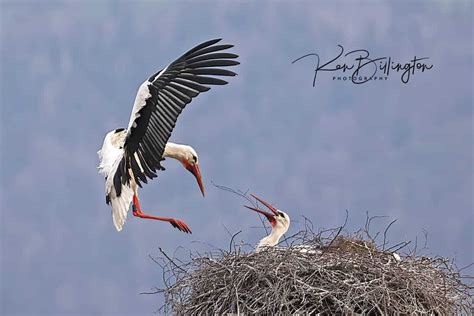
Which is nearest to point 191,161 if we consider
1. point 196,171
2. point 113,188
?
point 196,171

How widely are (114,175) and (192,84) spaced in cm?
76

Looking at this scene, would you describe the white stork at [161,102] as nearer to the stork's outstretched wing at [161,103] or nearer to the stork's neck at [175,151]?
the stork's outstretched wing at [161,103]

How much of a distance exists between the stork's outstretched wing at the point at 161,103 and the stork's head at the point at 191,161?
2.77ft

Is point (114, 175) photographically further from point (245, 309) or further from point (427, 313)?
point (427, 313)

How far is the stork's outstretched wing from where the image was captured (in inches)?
275

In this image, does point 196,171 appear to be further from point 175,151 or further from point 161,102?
point 161,102

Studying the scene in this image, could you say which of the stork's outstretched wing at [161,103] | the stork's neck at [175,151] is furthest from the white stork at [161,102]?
the stork's neck at [175,151]

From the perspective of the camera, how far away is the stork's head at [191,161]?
793cm

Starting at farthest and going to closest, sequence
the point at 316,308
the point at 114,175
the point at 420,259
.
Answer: the point at 114,175
the point at 420,259
the point at 316,308

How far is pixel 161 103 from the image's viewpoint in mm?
7035

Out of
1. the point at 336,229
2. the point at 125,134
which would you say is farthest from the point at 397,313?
the point at 125,134

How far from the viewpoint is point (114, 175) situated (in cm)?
722

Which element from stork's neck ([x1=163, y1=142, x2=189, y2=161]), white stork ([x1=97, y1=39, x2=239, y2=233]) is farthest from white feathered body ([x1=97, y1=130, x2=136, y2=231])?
stork's neck ([x1=163, y1=142, x2=189, y2=161])

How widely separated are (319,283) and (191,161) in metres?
2.02
